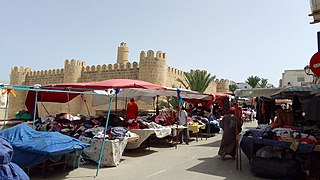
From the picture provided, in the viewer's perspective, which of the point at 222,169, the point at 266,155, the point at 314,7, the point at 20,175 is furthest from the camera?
the point at 314,7

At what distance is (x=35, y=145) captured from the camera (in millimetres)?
4246

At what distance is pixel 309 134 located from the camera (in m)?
5.07

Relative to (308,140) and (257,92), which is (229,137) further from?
(308,140)

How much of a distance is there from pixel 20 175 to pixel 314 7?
366 inches

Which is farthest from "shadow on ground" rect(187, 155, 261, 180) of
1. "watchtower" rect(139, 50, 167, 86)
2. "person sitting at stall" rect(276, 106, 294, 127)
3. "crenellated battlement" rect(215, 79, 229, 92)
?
"crenellated battlement" rect(215, 79, 229, 92)

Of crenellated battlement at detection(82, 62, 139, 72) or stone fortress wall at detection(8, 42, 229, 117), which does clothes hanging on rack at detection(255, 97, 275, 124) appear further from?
crenellated battlement at detection(82, 62, 139, 72)

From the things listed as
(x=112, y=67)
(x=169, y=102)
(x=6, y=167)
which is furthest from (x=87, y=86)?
(x=112, y=67)

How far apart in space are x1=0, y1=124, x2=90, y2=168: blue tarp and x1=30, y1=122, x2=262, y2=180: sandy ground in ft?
1.75

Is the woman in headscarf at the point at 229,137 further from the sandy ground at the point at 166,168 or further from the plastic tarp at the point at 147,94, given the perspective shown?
the plastic tarp at the point at 147,94

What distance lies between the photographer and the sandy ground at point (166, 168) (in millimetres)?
4746

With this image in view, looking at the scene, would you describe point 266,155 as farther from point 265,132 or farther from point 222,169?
point 222,169

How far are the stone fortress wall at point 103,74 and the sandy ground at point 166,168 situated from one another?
1071cm

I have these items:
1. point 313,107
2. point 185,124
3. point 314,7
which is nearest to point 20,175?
point 185,124

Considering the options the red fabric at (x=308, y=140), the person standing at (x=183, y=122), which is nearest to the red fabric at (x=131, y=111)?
the person standing at (x=183, y=122)
